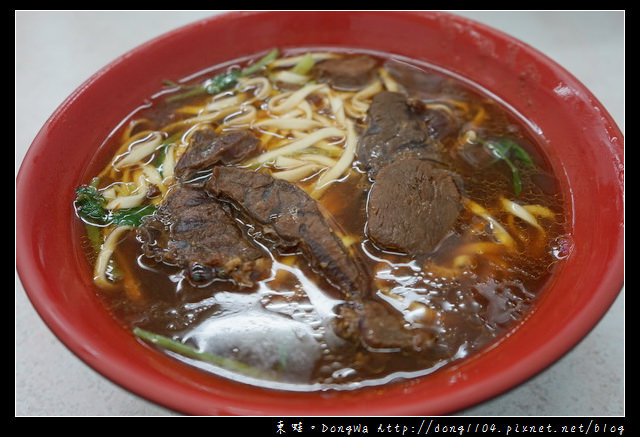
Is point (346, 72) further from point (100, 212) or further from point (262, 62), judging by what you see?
point (100, 212)

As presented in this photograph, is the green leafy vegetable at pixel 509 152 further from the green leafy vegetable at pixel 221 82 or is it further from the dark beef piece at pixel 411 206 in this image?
the green leafy vegetable at pixel 221 82

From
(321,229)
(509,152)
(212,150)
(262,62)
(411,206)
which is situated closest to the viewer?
(321,229)

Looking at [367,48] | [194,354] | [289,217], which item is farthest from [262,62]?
[194,354]

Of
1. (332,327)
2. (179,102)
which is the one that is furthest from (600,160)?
(179,102)

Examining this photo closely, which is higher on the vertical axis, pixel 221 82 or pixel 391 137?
pixel 221 82

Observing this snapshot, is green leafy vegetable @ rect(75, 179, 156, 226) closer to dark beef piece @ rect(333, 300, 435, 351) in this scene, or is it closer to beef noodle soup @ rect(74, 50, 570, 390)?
beef noodle soup @ rect(74, 50, 570, 390)
